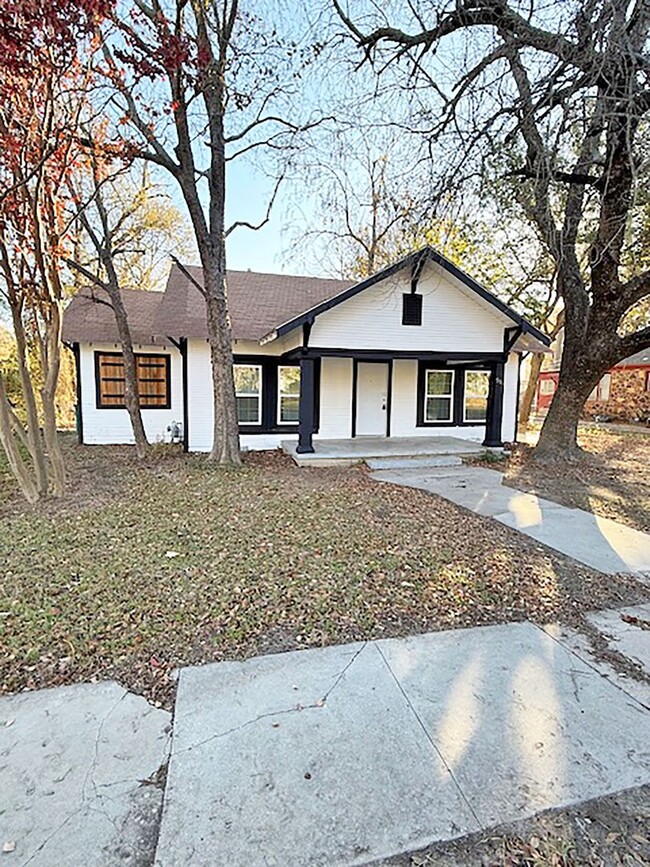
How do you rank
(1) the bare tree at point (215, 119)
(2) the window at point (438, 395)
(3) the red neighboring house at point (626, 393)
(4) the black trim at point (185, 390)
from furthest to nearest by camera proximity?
(3) the red neighboring house at point (626, 393) < (2) the window at point (438, 395) < (4) the black trim at point (185, 390) < (1) the bare tree at point (215, 119)

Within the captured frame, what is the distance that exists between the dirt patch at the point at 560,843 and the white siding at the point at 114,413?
12.8 meters

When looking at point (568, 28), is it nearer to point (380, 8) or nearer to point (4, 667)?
point (380, 8)

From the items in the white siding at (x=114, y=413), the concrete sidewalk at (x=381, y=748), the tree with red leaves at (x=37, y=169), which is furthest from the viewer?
the white siding at (x=114, y=413)

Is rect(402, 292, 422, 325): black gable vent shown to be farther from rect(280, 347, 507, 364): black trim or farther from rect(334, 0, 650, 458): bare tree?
rect(334, 0, 650, 458): bare tree

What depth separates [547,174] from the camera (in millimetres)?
6500

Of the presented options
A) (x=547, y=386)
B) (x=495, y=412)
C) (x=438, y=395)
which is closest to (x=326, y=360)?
(x=438, y=395)

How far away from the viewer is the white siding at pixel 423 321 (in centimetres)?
1120

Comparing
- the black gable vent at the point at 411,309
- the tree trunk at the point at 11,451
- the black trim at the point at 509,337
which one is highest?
the black gable vent at the point at 411,309

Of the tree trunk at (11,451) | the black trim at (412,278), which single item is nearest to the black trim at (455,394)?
the black trim at (412,278)

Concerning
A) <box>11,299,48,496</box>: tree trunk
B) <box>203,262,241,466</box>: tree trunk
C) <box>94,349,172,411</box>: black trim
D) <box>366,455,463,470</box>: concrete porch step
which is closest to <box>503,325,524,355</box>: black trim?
<box>366,455,463,470</box>: concrete porch step

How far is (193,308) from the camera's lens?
→ 12.9m

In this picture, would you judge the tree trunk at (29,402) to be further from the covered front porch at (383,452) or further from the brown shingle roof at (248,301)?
the brown shingle roof at (248,301)

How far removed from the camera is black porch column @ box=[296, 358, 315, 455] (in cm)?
1071

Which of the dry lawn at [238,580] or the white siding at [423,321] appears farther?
the white siding at [423,321]
